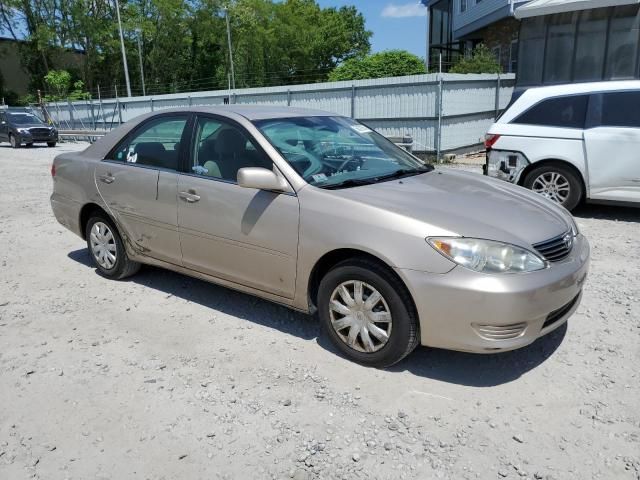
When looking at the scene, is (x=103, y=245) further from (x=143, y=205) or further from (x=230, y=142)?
(x=230, y=142)

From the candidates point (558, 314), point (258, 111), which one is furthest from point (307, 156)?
point (558, 314)

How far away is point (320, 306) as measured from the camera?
348cm

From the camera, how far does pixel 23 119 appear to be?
21312mm

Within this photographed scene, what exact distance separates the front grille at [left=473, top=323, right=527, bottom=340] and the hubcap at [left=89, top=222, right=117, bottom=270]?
342cm

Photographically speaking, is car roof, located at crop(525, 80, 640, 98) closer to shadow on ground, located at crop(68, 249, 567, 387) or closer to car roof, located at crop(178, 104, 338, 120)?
car roof, located at crop(178, 104, 338, 120)

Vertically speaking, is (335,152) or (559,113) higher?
(559,113)

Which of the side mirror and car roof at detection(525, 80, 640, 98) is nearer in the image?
the side mirror

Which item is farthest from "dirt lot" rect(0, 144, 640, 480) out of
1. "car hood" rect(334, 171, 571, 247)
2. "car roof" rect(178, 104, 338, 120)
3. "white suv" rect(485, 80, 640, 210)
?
"white suv" rect(485, 80, 640, 210)

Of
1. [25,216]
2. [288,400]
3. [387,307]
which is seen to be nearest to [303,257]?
[387,307]

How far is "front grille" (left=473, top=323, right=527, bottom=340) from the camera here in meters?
2.96

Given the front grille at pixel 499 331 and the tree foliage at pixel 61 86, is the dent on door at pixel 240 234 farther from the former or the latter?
the tree foliage at pixel 61 86

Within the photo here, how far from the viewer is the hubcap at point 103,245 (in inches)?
195

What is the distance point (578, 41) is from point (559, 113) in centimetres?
1295

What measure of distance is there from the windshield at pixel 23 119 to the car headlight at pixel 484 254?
2236 cm
